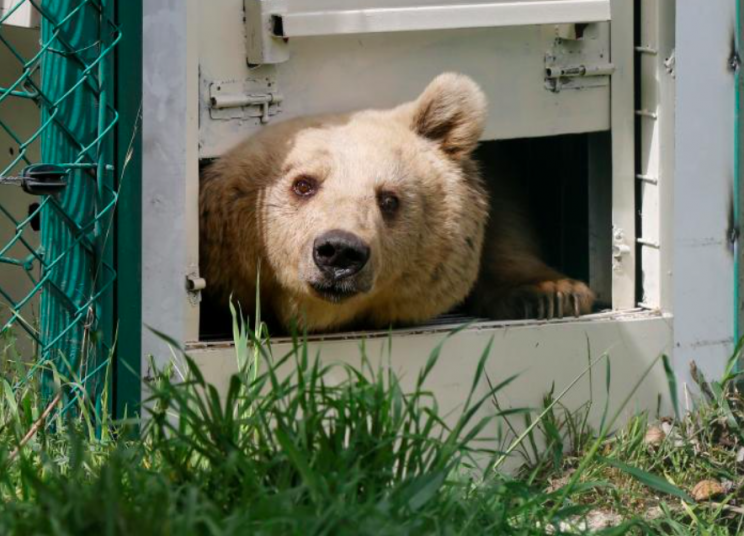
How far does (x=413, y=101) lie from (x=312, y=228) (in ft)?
2.63

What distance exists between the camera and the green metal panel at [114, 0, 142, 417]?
4.51m

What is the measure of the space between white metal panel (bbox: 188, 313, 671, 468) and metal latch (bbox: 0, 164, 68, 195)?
1001 millimetres

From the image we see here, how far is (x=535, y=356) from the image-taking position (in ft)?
17.3

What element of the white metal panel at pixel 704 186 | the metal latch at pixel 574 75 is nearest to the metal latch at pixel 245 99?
the metal latch at pixel 574 75

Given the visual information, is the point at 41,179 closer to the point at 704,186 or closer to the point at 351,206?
the point at 351,206

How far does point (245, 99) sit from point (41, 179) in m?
0.93

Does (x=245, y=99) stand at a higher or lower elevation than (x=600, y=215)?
higher

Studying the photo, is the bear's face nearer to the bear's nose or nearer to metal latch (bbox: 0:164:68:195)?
the bear's nose

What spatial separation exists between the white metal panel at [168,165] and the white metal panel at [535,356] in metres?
0.44

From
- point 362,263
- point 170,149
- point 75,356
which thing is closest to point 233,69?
point 170,149

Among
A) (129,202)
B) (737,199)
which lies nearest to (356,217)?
(129,202)

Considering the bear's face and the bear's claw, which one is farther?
the bear's claw

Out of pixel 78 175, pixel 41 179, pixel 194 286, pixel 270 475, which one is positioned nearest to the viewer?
pixel 270 475

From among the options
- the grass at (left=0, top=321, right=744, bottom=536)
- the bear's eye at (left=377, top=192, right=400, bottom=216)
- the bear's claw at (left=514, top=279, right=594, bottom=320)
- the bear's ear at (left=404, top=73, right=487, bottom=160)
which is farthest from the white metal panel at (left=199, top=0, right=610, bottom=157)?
the grass at (left=0, top=321, right=744, bottom=536)
